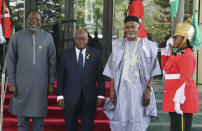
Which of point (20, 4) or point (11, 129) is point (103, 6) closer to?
point (20, 4)

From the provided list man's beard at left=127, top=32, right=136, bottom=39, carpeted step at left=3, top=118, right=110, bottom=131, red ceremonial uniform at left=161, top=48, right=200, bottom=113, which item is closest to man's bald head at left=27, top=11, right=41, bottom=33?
man's beard at left=127, top=32, right=136, bottom=39

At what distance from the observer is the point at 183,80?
3963 millimetres

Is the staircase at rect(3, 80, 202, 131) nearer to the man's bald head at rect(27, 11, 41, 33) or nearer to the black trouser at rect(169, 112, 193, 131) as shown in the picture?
the black trouser at rect(169, 112, 193, 131)

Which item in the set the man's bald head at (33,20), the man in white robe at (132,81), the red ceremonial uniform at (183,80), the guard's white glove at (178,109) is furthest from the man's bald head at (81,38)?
the guard's white glove at (178,109)

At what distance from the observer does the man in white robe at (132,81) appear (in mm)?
3779

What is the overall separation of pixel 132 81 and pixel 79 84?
67cm

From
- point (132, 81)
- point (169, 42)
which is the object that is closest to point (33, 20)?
point (132, 81)

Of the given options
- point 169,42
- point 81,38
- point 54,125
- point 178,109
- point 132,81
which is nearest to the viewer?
point 132,81

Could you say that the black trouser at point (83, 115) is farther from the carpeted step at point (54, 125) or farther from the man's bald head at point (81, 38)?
the carpeted step at point (54, 125)

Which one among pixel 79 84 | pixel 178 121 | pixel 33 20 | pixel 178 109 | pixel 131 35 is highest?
pixel 33 20

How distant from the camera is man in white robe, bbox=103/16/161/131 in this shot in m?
3.78

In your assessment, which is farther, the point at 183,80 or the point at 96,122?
the point at 96,122

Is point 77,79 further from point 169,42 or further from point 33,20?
point 169,42

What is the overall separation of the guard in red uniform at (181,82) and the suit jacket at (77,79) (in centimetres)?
84
